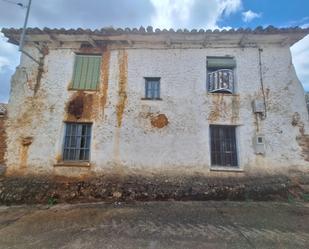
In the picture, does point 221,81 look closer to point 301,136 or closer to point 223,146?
point 223,146

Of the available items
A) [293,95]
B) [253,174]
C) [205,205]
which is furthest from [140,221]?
[293,95]

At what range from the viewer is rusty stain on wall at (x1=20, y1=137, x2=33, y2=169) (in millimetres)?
6793

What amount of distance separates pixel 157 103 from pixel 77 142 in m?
3.26

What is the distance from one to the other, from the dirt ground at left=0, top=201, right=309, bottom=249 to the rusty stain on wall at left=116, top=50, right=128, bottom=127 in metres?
3.15

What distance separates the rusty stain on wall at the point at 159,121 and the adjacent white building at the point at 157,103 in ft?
0.12

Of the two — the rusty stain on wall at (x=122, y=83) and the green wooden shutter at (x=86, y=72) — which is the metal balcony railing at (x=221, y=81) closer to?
the rusty stain on wall at (x=122, y=83)

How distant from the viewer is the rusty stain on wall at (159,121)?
702 centimetres

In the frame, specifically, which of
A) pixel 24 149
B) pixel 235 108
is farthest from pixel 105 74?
pixel 235 108

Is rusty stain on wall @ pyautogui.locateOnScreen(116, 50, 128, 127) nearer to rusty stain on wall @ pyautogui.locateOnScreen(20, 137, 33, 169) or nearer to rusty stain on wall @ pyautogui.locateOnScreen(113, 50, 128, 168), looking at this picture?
rusty stain on wall @ pyautogui.locateOnScreen(113, 50, 128, 168)

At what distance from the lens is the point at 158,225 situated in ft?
14.9

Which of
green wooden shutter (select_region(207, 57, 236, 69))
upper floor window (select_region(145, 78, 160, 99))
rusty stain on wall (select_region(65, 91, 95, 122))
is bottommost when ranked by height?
rusty stain on wall (select_region(65, 91, 95, 122))

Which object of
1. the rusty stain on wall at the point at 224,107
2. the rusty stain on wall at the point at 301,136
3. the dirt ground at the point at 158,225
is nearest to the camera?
the dirt ground at the point at 158,225

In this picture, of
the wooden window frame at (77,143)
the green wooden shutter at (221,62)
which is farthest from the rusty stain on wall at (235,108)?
the wooden window frame at (77,143)

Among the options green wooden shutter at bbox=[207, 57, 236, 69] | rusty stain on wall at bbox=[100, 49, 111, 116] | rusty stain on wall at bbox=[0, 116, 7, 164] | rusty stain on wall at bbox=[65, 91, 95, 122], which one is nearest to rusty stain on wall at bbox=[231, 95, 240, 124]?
green wooden shutter at bbox=[207, 57, 236, 69]
